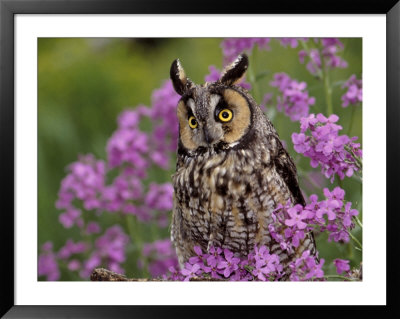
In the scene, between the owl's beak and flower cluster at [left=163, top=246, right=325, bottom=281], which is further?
the owl's beak

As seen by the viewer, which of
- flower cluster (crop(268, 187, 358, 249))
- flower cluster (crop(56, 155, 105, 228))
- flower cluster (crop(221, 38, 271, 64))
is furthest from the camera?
flower cluster (crop(56, 155, 105, 228))

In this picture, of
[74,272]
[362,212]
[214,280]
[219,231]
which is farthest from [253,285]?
[74,272]

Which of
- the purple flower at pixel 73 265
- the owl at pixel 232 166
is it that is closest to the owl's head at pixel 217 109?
the owl at pixel 232 166

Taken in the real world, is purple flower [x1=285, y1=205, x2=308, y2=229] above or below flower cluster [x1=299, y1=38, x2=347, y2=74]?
below

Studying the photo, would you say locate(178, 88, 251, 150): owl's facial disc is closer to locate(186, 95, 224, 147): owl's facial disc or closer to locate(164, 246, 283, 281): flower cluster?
locate(186, 95, 224, 147): owl's facial disc

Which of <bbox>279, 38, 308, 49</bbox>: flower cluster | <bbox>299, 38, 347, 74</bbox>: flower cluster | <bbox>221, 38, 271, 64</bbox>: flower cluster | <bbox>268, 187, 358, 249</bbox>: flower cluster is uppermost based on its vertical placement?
<bbox>221, 38, 271, 64</bbox>: flower cluster

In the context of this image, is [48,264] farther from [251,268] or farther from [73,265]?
[251,268]

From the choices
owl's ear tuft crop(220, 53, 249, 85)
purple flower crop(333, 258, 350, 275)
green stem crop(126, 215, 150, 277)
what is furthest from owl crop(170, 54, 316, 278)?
green stem crop(126, 215, 150, 277)

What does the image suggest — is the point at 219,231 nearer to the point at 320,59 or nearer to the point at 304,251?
the point at 304,251
